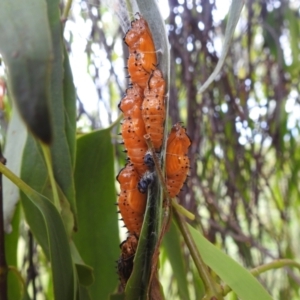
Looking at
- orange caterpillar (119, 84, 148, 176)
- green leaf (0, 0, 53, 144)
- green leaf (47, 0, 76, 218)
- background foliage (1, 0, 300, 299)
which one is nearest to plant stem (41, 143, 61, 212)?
green leaf (47, 0, 76, 218)

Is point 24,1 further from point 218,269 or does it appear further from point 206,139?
point 206,139

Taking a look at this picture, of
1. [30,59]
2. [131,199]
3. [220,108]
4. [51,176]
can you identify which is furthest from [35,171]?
[220,108]

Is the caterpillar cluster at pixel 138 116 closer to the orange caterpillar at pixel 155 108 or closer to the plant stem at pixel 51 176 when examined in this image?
the orange caterpillar at pixel 155 108

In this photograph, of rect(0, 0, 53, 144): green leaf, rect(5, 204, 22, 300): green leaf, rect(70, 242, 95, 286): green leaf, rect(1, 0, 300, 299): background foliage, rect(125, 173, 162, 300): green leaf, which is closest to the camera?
rect(0, 0, 53, 144): green leaf

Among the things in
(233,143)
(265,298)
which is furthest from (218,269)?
(233,143)

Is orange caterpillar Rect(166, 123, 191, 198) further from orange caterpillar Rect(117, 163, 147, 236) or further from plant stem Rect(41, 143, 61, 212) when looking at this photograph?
plant stem Rect(41, 143, 61, 212)

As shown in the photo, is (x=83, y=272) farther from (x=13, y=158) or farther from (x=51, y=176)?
(x=13, y=158)
